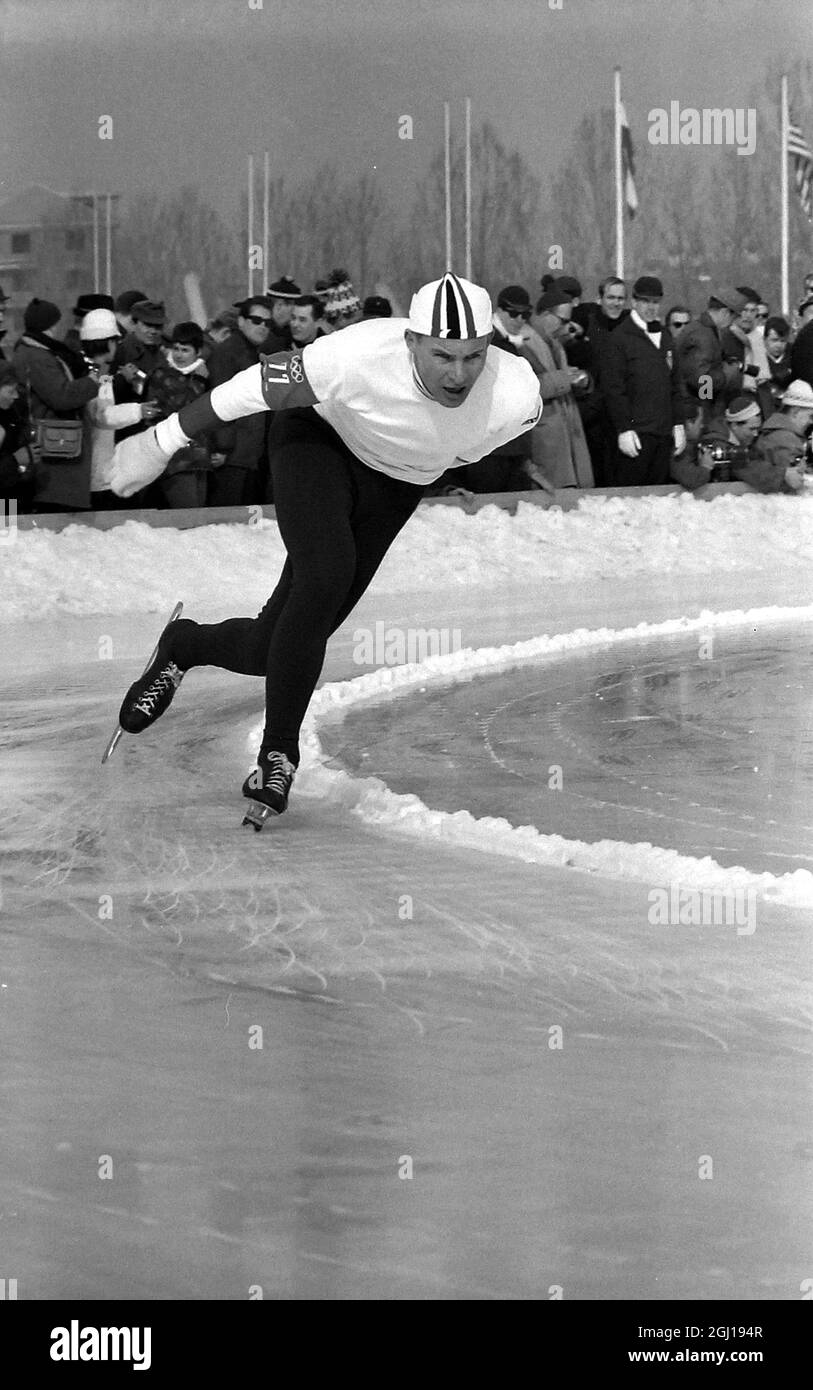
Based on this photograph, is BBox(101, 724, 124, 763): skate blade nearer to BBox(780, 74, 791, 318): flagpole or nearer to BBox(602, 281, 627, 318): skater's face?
BBox(602, 281, 627, 318): skater's face

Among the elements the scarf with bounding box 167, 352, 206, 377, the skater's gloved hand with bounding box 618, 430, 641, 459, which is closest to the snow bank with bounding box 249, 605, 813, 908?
the scarf with bounding box 167, 352, 206, 377

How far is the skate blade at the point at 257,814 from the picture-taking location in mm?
5051

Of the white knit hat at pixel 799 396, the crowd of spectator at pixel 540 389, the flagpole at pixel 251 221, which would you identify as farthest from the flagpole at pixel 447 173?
the white knit hat at pixel 799 396

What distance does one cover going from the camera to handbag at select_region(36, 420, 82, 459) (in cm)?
1006

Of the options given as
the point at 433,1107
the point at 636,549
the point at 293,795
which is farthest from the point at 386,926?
the point at 636,549

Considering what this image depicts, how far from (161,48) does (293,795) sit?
1349 centimetres

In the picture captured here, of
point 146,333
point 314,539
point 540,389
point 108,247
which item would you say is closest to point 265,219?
point 108,247

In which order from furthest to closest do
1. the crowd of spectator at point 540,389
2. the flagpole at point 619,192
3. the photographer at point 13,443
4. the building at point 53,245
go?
1. the flagpole at point 619,192
2. the building at point 53,245
3. the crowd of spectator at point 540,389
4. the photographer at point 13,443

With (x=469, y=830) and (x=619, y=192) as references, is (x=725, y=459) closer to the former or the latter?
(x=619, y=192)

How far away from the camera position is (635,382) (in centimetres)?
1288

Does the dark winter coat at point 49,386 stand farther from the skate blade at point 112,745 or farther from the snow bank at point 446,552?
the skate blade at point 112,745

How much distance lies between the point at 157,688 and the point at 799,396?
30.5 feet

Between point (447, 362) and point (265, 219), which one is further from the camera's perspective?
point (265, 219)

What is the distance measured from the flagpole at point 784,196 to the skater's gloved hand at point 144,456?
14783 millimetres
